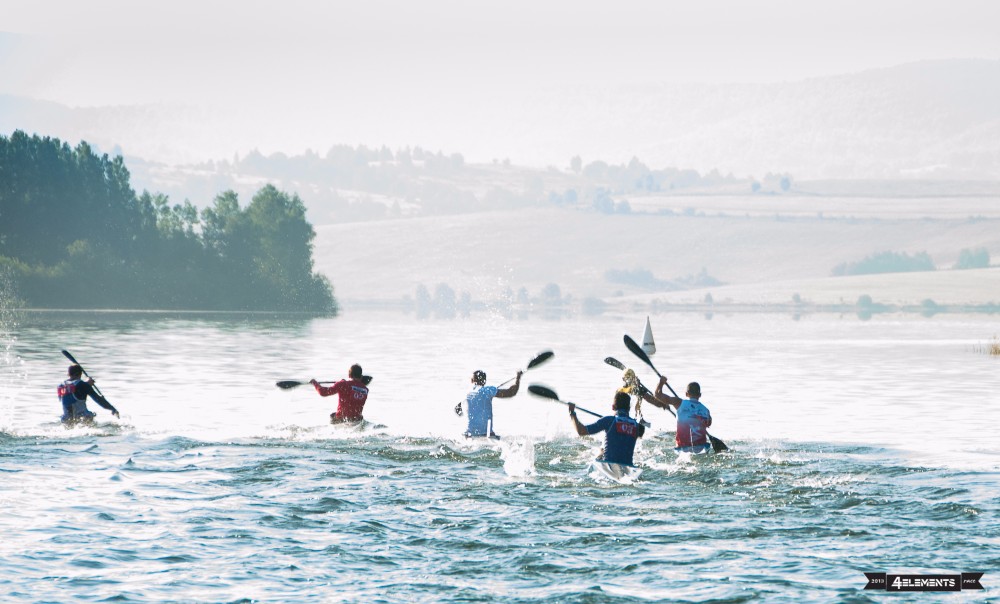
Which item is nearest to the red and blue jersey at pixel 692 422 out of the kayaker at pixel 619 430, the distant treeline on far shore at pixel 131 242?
the kayaker at pixel 619 430

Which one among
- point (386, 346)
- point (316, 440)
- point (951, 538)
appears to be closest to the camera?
point (951, 538)

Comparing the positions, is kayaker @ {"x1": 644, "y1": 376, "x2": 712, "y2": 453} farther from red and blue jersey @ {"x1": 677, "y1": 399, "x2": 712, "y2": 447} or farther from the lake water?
the lake water

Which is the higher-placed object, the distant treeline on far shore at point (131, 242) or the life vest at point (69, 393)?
the distant treeline on far shore at point (131, 242)

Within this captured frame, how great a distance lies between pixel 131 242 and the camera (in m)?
156

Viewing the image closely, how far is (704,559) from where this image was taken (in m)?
20.1

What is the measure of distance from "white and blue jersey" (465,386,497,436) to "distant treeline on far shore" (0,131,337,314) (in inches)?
4765

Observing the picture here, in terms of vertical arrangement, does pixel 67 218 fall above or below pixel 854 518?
above

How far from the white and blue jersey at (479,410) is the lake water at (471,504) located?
2.20 feet

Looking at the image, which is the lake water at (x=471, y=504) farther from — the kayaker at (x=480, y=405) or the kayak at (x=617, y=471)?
the kayaker at (x=480, y=405)

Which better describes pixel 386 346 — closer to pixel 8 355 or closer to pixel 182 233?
pixel 8 355

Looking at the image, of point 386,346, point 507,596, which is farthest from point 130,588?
point 386,346

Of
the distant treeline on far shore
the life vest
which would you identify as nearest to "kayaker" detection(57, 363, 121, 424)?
the life vest

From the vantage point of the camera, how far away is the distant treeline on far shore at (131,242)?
490 feet

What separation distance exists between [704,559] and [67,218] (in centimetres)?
14338
